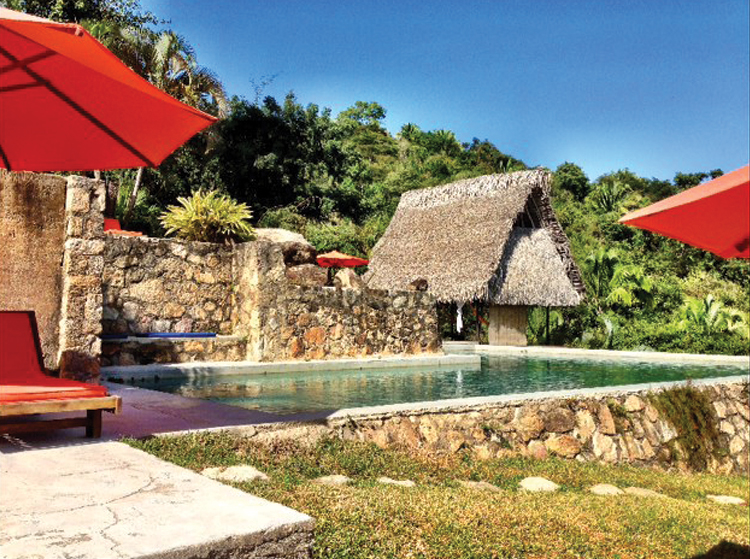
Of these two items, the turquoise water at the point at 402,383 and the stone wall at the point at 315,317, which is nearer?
the turquoise water at the point at 402,383

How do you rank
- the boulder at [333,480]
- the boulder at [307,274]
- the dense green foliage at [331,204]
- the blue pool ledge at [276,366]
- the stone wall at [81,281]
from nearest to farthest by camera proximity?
the boulder at [333,480], the stone wall at [81,281], the blue pool ledge at [276,366], the boulder at [307,274], the dense green foliage at [331,204]

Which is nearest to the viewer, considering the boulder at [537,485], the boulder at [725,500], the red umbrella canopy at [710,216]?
the red umbrella canopy at [710,216]

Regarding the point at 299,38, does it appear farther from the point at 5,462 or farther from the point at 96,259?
the point at 5,462

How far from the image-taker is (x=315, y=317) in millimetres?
13625

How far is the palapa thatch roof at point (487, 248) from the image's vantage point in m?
22.2

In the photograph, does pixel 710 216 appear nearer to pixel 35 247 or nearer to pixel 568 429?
pixel 568 429

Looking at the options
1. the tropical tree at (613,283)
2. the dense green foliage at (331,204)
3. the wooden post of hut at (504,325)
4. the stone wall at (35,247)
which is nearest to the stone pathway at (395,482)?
the stone wall at (35,247)

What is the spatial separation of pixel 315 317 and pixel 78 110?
878 centimetres

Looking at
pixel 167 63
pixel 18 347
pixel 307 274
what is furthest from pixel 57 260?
pixel 167 63

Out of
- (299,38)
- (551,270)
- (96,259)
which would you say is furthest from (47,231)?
(299,38)

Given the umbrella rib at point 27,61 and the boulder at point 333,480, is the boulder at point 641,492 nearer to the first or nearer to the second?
the boulder at point 333,480

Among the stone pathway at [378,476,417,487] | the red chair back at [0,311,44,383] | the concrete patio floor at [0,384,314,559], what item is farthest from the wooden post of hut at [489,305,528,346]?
the concrete patio floor at [0,384,314,559]

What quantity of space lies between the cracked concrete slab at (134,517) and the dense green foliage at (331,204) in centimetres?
1669

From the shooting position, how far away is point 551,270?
909 inches
